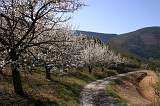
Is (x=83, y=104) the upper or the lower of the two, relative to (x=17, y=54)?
lower

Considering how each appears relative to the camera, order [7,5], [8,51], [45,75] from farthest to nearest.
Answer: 1. [45,75]
2. [8,51]
3. [7,5]

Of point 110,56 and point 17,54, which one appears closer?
point 17,54

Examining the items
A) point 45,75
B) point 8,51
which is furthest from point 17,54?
point 45,75

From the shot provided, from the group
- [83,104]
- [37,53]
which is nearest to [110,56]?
[83,104]

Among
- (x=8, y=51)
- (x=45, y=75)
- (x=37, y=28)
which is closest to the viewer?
(x=8, y=51)

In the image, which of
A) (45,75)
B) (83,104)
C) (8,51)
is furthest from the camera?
(45,75)

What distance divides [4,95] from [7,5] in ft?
26.1

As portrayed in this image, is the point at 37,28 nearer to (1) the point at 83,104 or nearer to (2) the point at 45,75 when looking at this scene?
(1) the point at 83,104

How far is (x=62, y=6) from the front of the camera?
2791 centimetres

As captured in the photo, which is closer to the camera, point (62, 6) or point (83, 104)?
point (62, 6)

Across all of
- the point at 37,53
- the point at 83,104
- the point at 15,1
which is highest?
the point at 15,1

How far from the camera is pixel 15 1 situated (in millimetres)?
26844

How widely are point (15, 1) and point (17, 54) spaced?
13.6 ft

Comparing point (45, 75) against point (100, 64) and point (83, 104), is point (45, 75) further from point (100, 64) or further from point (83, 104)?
point (100, 64)
